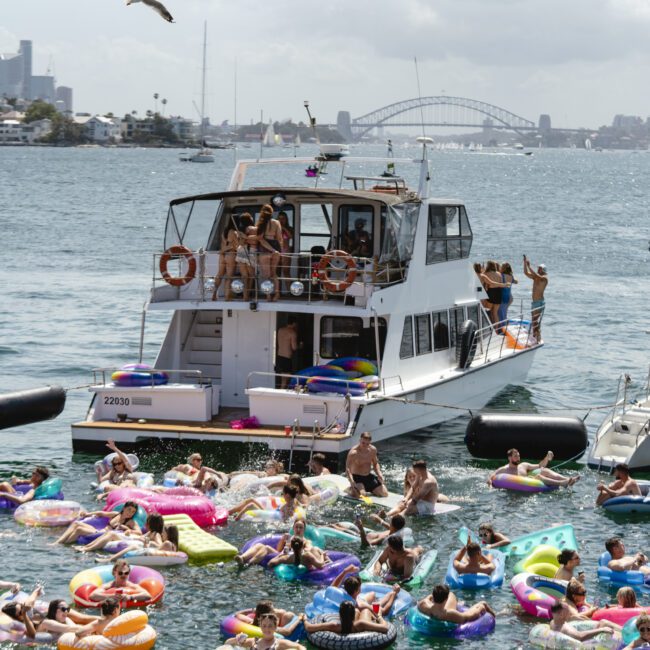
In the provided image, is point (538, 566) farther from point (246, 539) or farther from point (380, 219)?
point (380, 219)

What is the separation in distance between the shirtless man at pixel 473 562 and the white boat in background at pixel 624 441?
604 cm

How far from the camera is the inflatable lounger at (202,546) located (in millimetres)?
18344

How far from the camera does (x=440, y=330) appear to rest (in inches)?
1040

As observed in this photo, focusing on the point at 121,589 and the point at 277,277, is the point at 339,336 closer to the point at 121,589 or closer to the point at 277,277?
the point at 277,277

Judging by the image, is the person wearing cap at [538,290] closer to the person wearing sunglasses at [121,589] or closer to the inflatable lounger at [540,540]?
the inflatable lounger at [540,540]

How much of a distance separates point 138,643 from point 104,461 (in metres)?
7.33

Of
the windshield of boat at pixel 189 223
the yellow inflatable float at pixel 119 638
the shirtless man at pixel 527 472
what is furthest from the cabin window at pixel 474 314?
the yellow inflatable float at pixel 119 638

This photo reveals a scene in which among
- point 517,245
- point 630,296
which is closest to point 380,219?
point 630,296

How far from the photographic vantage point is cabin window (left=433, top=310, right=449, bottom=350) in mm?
26188

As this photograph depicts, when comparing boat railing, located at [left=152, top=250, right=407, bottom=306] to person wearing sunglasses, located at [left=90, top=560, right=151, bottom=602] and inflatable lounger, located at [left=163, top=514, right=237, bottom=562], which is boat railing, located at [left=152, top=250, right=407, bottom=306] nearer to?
inflatable lounger, located at [left=163, top=514, right=237, bottom=562]

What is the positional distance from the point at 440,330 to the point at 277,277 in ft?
13.0

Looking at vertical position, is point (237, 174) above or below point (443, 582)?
above

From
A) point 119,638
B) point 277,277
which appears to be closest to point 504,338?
point 277,277

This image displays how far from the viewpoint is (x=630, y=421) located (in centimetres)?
2397
